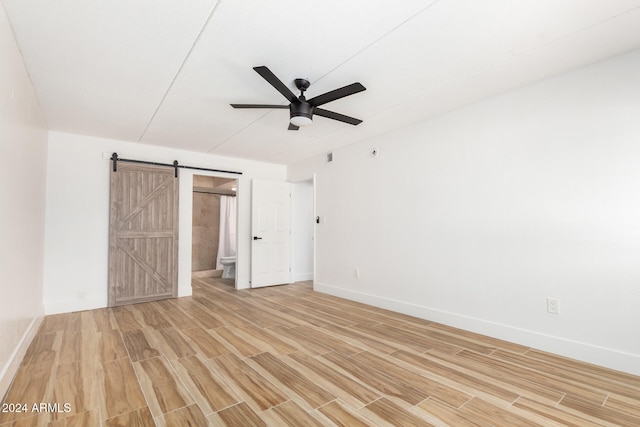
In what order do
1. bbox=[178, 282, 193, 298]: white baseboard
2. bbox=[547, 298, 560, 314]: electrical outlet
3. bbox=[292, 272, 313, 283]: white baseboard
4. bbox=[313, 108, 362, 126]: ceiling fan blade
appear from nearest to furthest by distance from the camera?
bbox=[547, 298, 560, 314]: electrical outlet < bbox=[313, 108, 362, 126]: ceiling fan blade < bbox=[178, 282, 193, 298]: white baseboard < bbox=[292, 272, 313, 283]: white baseboard

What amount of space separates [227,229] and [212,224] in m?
0.43

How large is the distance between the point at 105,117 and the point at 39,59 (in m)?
1.29

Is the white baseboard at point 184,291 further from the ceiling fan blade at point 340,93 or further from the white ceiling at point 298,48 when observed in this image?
the ceiling fan blade at point 340,93

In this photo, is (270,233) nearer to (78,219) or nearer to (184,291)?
(184,291)

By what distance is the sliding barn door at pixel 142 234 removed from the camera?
449cm

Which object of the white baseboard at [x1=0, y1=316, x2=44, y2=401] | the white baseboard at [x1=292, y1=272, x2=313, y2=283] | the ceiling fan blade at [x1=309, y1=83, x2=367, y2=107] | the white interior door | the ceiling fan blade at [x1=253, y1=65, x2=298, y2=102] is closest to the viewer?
the white baseboard at [x1=0, y1=316, x2=44, y2=401]

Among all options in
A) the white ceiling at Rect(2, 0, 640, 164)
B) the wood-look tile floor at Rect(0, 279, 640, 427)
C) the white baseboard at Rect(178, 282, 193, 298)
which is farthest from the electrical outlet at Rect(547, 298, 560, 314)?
the white baseboard at Rect(178, 282, 193, 298)

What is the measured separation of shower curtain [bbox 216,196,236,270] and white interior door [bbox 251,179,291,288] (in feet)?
7.68

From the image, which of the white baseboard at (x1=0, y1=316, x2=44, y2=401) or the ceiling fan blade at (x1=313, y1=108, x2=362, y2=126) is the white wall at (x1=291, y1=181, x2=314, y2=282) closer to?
the ceiling fan blade at (x1=313, y1=108, x2=362, y2=126)

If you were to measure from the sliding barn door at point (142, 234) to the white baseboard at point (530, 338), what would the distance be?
3384 mm

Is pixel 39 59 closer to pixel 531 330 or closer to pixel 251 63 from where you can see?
pixel 251 63

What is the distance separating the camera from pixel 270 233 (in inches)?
234

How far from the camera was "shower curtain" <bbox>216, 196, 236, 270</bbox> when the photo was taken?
775cm

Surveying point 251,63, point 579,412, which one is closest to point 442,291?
point 579,412
